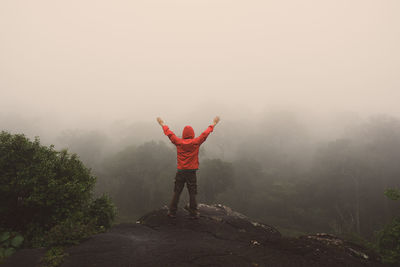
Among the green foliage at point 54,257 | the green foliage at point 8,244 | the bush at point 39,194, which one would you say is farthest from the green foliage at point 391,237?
the green foliage at point 8,244

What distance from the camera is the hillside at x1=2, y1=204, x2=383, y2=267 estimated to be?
6028 millimetres

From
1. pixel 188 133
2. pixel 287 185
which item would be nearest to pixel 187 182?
pixel 188 133

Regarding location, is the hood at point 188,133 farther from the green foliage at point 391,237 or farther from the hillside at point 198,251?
the green foliage at point 391,237

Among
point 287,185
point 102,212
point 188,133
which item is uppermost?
point 188,133

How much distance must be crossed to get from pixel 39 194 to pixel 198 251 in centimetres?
852

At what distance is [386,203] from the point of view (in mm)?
60906

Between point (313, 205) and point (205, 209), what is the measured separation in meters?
73.6

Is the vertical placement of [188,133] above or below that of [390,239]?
above

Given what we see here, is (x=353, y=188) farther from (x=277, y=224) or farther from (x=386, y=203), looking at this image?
(x=277, y=224)

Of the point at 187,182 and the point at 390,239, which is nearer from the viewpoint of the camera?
the point at 187,182

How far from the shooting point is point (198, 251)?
6.56 meters

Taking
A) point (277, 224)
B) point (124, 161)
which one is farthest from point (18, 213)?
point (277, 224)

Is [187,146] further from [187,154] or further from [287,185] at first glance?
[287,185]

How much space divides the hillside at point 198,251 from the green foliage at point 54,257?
0.15 meters
